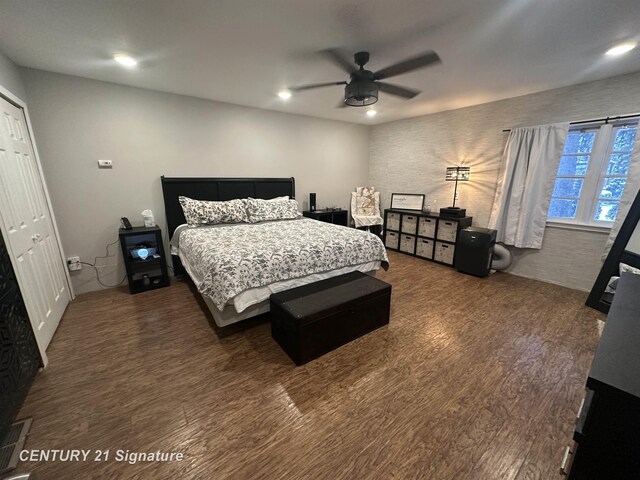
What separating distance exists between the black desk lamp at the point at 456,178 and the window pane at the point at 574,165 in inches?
42.0

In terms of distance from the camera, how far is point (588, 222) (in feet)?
10.3

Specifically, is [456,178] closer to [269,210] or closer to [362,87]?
[362,87]

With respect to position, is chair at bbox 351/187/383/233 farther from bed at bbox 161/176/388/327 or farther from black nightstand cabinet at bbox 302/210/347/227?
bed at bbox 161/176/388/327

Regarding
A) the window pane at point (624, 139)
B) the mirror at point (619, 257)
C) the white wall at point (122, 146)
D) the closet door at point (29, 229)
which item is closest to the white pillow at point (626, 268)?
the mirror at point (619, 257)

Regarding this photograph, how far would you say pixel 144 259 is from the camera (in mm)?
3150

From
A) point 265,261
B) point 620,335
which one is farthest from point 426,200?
point 620,335

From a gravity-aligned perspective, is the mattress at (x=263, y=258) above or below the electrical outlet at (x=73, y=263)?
above

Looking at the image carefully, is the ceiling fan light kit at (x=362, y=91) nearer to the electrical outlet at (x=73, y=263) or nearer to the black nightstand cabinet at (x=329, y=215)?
the black nightstand cabinet at (x=329, y=215)

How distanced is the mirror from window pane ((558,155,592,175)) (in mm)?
782

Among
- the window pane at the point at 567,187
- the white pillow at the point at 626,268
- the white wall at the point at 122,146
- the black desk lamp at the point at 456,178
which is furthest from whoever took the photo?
the black desk lamp at the point at 456,178

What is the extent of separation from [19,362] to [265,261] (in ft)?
5.54

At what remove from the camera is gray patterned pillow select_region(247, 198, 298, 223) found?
3.71m

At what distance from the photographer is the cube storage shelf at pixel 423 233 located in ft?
13.1

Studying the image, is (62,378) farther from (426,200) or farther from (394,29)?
(426,200)
